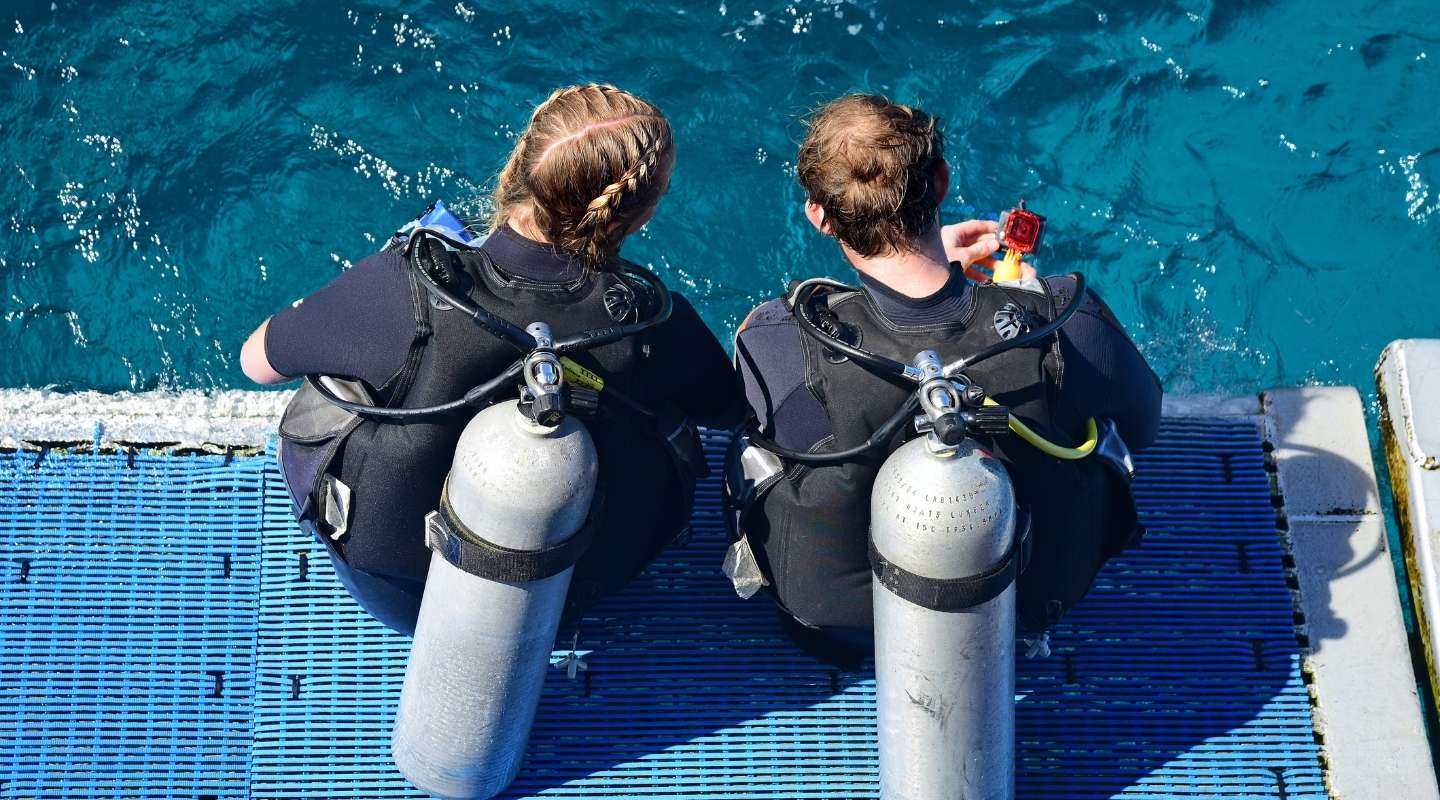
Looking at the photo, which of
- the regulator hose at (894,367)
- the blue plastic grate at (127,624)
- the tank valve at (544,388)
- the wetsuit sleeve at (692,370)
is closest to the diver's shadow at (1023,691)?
the wetsuit sleeve at (692,370)

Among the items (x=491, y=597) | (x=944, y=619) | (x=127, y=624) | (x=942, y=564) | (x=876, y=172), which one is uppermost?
(x=876, y=172)

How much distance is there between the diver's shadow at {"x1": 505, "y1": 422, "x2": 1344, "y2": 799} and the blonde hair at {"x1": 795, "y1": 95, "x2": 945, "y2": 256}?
1363 millimetres

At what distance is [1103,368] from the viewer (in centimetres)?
323

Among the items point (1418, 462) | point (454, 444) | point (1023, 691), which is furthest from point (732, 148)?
point (1418, 462)

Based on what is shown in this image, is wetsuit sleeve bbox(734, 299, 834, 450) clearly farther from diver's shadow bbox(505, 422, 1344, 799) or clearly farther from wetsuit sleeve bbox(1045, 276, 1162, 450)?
diver's shadow bbox(505, 422, 1344, 799)

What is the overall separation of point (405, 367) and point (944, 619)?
54.8 inches

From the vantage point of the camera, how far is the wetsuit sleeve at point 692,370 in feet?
10.4

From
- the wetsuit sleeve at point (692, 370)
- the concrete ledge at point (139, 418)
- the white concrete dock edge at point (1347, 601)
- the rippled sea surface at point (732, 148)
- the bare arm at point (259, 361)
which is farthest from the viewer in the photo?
the rippled sea surface at point (732, 148)

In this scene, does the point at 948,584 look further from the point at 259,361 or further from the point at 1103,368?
the point at 259,361

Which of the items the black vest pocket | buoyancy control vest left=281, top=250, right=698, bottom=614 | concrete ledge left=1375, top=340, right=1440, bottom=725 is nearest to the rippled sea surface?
concrete ledge left=1375, top=340, right=1440, bottom=725

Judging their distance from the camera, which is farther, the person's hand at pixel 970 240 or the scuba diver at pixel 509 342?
the person's hand at pixel 970 240

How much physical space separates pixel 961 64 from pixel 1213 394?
6.51ft

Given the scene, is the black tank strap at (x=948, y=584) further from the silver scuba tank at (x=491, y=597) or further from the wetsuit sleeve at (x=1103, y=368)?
the silver scuba tank at (x=491, y=597)

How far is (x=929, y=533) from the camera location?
2.87 metres
